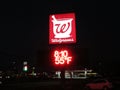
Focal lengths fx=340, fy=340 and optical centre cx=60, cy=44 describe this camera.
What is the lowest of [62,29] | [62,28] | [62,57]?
[62,57]

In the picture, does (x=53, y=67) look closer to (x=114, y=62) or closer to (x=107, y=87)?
(x=107, y=87)

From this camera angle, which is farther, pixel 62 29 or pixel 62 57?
pixel 62 29

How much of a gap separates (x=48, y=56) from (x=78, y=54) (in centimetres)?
315

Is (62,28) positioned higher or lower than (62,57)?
higher

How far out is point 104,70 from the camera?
440 ft

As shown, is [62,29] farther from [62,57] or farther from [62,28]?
[62,57]

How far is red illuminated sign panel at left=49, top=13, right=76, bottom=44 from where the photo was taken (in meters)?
37.4

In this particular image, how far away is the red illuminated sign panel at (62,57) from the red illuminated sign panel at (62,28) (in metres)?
4.52

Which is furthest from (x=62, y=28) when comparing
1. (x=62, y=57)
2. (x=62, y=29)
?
(x=62, y=57)

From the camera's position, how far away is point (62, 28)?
3822cm

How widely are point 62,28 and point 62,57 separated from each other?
226 inches

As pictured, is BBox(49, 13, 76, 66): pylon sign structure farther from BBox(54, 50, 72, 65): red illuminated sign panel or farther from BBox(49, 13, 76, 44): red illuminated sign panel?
BBox(54, 50, 72, 65): red illuminated sign panel

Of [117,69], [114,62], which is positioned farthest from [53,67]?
[114,62]

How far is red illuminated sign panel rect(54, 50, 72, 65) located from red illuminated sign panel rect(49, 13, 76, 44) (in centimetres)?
452
